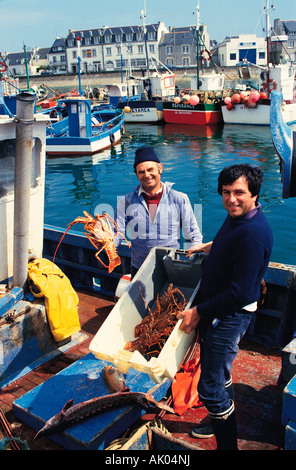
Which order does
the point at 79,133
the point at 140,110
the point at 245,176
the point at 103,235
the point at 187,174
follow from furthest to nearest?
the point at 140,110 < the point at 79,133 < the point at 187,174 < the point at 103,235 < the point at 245,176

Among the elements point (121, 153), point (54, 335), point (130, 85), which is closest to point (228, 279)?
point (54, 335)

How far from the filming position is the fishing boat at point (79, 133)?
20.9 meters

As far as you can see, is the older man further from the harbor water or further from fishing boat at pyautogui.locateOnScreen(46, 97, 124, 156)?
fishing boat at pyautogui.locateOnScreen(46, 97, 124, 156)

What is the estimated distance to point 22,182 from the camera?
3.75m

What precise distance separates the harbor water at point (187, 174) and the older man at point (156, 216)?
602cm

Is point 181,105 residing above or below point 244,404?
above

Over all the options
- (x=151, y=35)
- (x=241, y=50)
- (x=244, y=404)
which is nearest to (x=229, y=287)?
(x=244, y=404)

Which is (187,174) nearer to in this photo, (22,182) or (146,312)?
(22,182)

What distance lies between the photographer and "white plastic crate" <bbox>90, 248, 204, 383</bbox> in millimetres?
2600

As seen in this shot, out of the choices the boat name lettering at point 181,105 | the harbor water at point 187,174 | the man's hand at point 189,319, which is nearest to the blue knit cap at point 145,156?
the man's hand at point 189,319

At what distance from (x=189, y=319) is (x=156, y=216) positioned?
1314 millimetres

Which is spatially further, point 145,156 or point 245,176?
point 145,156

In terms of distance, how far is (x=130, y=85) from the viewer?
1494 inches
